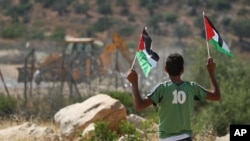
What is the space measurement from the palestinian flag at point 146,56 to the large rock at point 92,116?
12.7 ft

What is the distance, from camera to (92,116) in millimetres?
12039

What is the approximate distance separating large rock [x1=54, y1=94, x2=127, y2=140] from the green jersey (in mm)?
4950

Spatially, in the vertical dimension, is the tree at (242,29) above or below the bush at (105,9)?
below

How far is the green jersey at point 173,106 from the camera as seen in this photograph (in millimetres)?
6871

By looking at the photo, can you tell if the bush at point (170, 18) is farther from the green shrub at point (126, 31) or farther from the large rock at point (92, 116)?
the large rock at point (92, 116)

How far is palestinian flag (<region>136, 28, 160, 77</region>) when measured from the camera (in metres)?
7.87

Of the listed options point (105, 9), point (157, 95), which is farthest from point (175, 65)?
point (105, 9)

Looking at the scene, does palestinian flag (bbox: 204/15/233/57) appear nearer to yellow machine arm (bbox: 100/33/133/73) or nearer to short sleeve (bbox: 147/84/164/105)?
short sleeve (bbox: 147/84/164/105)

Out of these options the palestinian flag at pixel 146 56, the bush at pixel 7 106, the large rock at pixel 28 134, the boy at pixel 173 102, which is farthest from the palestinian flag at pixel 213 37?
the bush at pixel 7 106

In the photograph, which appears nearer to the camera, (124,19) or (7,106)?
(7,106)

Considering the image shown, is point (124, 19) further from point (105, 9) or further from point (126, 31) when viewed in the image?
point (126, 31)

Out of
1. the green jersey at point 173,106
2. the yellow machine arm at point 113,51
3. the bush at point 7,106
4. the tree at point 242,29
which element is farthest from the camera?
the tree at point 242,29

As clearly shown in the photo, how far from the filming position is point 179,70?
692 cm

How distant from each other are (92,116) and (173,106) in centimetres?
526
